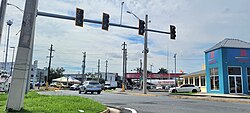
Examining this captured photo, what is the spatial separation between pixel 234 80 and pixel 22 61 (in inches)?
1060

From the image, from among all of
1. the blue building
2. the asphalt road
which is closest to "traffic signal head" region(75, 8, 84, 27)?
the asphalt road

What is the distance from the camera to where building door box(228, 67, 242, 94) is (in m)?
30.0

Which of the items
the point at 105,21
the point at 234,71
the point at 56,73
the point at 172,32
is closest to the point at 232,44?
the point at 234,71

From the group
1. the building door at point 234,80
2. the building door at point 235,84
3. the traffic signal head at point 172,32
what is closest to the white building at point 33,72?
the traffic signal head at point 172,32

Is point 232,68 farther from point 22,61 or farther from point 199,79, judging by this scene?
point 22,61

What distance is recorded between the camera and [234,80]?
99.2ft

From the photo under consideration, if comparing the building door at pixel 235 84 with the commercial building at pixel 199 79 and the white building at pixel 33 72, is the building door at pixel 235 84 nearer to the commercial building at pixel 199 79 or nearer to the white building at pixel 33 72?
the commercial building at pixel 199 79

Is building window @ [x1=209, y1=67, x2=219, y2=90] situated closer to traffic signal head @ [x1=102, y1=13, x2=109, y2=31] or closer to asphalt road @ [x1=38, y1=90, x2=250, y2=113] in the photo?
asphalt road @ [x1=38, y1=90, x2=250, y2=113]

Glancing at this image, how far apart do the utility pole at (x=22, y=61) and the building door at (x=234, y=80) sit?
2618cm

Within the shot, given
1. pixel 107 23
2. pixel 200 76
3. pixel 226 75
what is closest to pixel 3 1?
pixel 107 23

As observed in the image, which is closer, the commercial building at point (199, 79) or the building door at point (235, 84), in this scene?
the building door at point (235, 84)

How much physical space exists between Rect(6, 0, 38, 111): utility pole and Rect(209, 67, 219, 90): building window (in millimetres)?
26734

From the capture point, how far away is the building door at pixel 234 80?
30.0m

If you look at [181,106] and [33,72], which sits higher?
[33,72]
